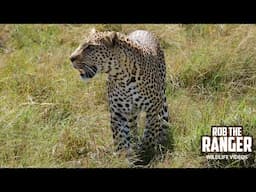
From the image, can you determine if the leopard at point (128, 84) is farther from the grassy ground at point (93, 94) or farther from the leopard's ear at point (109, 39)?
the grassy ground at point (93, 94)

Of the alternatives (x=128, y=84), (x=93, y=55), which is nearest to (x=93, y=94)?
(x=128, y=84)

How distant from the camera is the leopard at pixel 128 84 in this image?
6965 mm

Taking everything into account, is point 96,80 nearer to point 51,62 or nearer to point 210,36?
point 51,62

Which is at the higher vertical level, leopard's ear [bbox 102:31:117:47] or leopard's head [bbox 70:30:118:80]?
leopard's ear [bbox 102:31:117:47]

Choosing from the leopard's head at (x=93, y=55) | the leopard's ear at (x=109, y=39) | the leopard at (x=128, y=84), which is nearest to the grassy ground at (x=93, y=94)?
the leopard at (x=128, y=84)

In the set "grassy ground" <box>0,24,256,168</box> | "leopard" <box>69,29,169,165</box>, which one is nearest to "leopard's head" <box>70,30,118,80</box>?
"leopard" <box>69,29,169,165</box>

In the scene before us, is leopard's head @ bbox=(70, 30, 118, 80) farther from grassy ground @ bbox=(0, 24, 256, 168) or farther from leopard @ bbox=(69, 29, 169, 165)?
grassy ground @ bbox=(0, 24, 256, 168)

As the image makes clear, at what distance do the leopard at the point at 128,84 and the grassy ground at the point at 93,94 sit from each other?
0.19 m

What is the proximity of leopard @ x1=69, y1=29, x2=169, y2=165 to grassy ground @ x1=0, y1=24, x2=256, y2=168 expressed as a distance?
19 centimetres

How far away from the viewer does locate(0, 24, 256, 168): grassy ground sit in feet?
23.0

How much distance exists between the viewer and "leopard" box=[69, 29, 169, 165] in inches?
274

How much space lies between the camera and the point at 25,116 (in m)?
7.40

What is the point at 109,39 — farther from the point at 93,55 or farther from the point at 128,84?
the point at 128,84

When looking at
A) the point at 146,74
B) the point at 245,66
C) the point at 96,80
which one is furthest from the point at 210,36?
the point at 146,74
